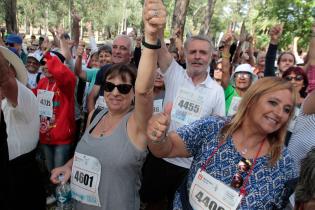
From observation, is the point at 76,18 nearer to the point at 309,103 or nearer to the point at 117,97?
the point at 117,97

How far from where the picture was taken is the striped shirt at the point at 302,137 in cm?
256

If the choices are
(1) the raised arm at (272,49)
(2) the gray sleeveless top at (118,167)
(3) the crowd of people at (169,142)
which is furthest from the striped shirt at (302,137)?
(1) the raised arm at (272,49)

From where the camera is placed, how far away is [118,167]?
84.8 inches

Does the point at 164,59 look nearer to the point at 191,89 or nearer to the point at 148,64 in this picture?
the point at 191,89

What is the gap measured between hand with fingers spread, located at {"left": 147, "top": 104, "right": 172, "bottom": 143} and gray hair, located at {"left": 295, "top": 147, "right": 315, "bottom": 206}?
76cm

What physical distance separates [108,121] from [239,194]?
3.40 feet

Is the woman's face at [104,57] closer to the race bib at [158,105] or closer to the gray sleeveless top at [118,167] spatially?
the race bib at [158,105]

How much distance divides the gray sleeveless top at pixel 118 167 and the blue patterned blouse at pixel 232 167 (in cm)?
31

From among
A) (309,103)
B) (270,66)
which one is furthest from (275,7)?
(309,103)

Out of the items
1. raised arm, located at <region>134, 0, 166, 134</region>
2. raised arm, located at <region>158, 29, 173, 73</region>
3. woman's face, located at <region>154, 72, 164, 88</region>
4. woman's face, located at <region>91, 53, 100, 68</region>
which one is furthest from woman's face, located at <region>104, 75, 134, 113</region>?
woman's face, located at <region>91, 53, 100, 68</region>

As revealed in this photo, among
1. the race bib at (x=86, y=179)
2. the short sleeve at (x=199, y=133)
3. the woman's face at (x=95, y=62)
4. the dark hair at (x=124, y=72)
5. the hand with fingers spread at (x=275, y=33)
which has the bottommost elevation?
the race bib at (x=86, y=179)

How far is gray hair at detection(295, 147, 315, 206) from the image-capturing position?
1.75m

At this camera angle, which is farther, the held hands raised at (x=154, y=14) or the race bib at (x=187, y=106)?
the race bib at (x=187, y=106)

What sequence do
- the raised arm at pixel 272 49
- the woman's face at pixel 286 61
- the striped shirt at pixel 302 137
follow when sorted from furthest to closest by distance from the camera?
the woman's face at pixel 286 61, the raised arm at pixel 272 49, the striped shirt at pixel 302 137
